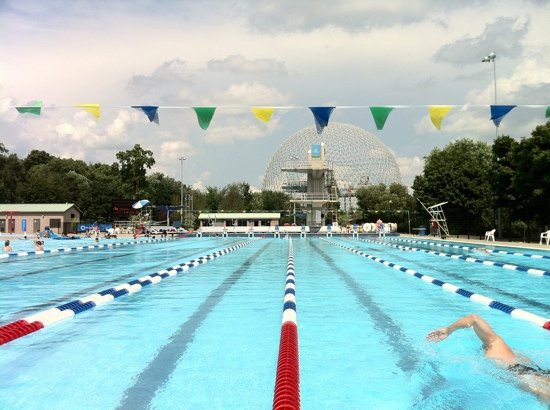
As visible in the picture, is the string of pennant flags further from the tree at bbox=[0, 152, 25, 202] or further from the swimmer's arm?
the tree at bbox=[0, 152, 25, 202]

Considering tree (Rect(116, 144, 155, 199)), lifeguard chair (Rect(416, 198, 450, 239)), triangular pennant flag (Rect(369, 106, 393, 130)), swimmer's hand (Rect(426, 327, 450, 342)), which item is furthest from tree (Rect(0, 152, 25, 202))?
swimmer's hand (Rect(426, 327, 450, 342))

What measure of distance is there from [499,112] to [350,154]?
7593cm

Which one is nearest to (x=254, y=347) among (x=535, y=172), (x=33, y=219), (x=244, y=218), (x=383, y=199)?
(x=535, y=172)

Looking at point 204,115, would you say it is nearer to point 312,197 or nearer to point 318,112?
point 318,112

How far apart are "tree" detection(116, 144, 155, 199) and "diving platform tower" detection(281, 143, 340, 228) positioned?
15064 mm

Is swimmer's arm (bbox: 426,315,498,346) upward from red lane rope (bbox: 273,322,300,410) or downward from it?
upward

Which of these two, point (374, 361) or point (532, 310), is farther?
point (532, 310)

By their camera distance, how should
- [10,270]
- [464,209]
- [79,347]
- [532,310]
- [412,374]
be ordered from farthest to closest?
[464,209]
[10,270]
[532,310]
[79,347]
[412,374]

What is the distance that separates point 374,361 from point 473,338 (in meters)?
0.98

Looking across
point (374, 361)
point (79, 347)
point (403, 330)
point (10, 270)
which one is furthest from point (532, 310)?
point (10, 270)

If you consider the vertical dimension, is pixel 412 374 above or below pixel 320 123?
below

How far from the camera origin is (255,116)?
14.4 meters

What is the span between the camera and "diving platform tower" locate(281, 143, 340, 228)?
208 ft

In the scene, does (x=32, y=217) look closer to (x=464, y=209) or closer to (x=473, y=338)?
(x=464, y=209)
